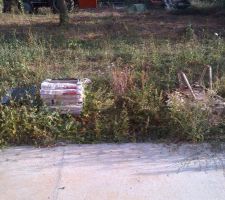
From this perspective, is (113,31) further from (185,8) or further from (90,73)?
(185,8)

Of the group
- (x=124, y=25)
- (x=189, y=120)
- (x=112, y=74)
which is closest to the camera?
(x=189, y=120)

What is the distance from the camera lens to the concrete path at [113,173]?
4.00m

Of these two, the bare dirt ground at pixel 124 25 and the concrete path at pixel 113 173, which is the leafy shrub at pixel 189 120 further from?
the bare dirt ground at pixel 124 25

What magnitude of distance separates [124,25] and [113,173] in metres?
7.88

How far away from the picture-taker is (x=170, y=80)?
647 cm

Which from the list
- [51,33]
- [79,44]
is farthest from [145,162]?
[51,33]

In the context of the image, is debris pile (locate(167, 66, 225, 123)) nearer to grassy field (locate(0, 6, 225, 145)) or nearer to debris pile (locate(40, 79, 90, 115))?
grassy field (locate(0, 6, 225, 145))

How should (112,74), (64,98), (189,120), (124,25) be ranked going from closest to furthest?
1. (189,120)
2. (64,98)
3. (112,74)
4. (124,25)

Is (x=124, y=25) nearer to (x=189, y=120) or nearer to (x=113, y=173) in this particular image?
(x=189, y=120)

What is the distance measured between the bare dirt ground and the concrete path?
19.0 ft

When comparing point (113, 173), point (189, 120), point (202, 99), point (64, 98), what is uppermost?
point (64, 98)

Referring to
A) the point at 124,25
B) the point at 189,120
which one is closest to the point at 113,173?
the point at 189,120

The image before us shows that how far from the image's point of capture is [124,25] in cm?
1185

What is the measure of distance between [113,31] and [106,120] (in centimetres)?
600
